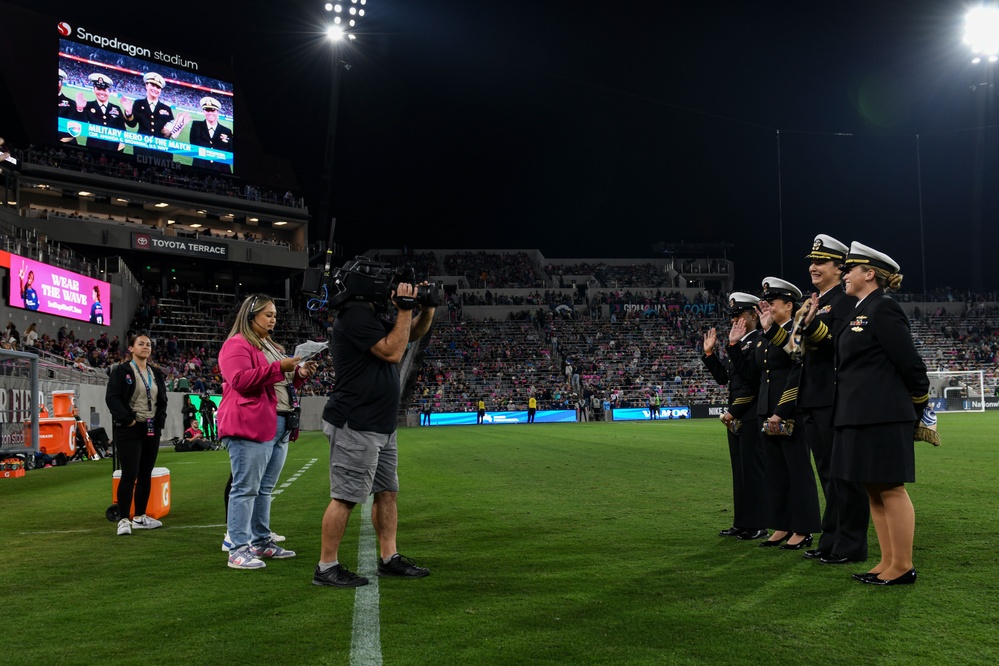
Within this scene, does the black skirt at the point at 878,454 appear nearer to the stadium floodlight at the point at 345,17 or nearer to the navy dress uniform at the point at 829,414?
the navy dress uniform at the point at 829,414

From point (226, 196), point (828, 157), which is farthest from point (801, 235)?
point (226, 196)

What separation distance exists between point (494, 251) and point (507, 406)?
2945cm

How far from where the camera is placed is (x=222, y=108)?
52.0 m

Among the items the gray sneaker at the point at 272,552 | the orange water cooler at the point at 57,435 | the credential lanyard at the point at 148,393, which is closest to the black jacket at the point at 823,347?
the gray sneaker at the point at 272,552

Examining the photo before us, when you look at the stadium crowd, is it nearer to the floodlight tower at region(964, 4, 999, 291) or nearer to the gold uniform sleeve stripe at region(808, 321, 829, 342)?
the floodlight tower at region(964, 4, 999, 291)

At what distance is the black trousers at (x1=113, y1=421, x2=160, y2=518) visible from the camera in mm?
8047

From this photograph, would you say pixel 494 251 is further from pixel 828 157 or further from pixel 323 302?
pixel 323 302

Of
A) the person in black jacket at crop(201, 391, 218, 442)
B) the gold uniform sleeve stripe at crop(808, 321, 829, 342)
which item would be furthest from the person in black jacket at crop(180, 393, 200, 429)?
the gold uniform sleeve stripe at crop(808, 321, 829, 342)

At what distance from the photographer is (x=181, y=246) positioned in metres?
49.0

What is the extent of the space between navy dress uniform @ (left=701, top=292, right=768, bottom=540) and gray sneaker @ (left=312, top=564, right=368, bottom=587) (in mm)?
3528

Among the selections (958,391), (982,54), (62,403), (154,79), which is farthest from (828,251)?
(154,79)

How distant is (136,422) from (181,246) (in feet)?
145

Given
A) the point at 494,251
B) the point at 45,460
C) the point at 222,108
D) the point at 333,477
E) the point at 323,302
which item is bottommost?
the point at 45,460

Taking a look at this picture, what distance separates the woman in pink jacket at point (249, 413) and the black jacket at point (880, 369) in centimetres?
371
